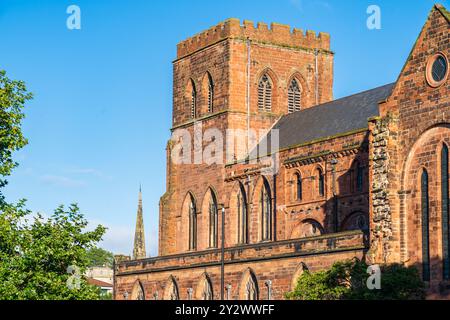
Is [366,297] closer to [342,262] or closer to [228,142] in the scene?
[342,262]

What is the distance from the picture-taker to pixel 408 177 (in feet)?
175

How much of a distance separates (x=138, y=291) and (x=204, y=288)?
32.9ft

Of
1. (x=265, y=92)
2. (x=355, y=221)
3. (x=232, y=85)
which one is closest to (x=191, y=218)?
(x=232, y=85)

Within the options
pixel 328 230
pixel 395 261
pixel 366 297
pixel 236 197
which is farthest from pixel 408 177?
pixel 236 197

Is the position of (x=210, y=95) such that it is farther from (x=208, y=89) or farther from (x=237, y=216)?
(x=237, y=216)

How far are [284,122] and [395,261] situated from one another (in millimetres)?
29557

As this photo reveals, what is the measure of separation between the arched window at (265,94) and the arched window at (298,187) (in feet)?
42.5

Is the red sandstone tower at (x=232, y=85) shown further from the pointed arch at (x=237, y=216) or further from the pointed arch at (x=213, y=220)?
the pointed arch at (x=237, y=216)

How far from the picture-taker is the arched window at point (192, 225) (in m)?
83.4

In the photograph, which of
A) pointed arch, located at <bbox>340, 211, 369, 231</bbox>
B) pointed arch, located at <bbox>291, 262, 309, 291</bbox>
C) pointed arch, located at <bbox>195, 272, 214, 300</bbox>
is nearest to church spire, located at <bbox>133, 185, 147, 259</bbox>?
pointed arch, located at <bbox>195, 272, 214, 300</bbox>

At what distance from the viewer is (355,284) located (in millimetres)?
51531

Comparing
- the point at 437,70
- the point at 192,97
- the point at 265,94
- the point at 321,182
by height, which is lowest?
the point at 321,182
